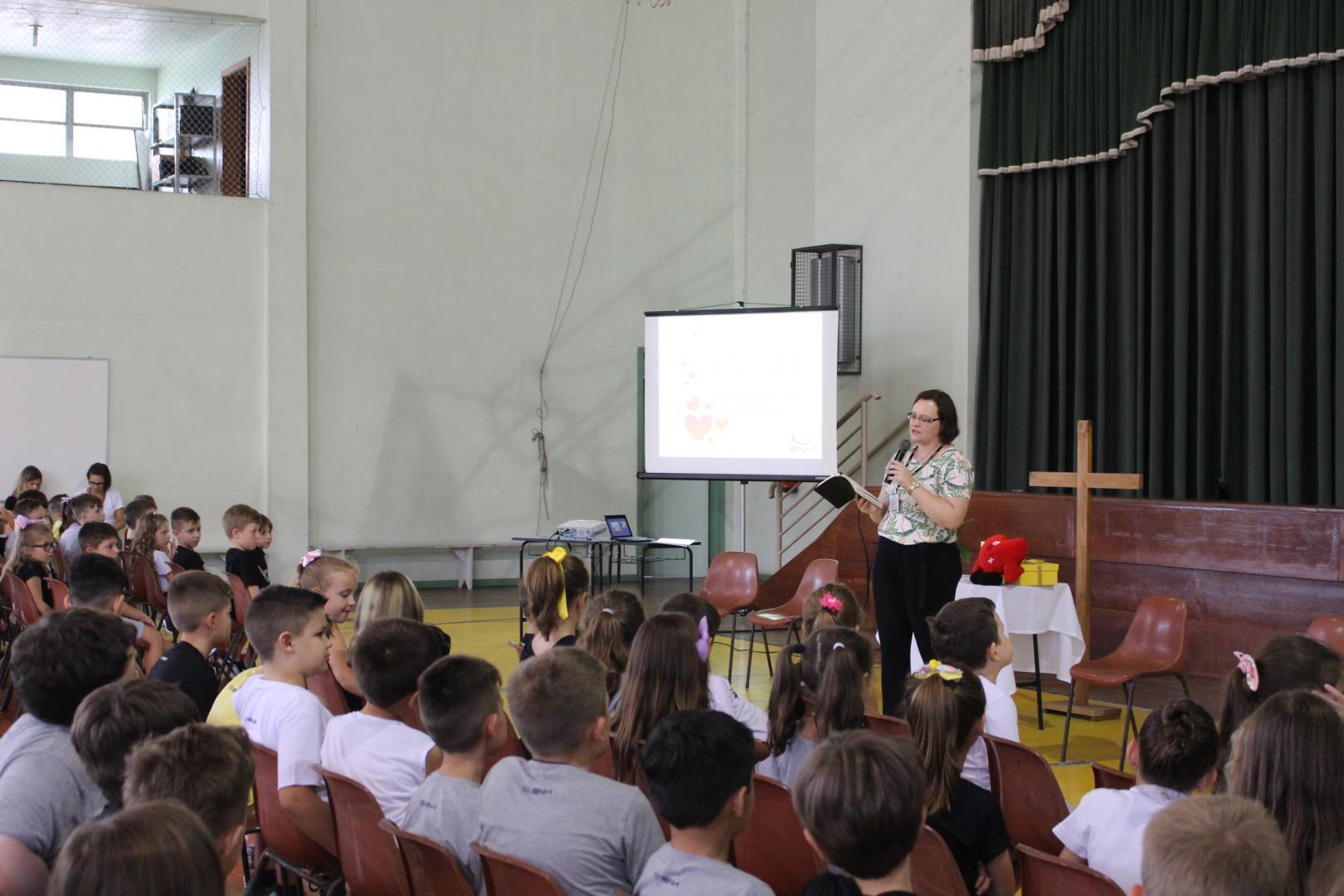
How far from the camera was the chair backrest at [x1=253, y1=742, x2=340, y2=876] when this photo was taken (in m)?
2.84

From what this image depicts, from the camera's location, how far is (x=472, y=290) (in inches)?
433

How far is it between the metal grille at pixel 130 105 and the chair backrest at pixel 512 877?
9.32m

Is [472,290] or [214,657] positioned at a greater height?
[472,290]

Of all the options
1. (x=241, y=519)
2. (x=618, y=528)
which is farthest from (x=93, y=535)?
(x=618, y=528)

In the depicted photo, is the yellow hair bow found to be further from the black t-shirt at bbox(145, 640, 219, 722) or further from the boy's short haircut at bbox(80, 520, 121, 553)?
the boy's short haircut at bbox(80, 520, 121, 553)

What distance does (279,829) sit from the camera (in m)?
2.89

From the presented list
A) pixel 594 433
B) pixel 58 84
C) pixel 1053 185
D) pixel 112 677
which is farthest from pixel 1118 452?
pixel 58 84

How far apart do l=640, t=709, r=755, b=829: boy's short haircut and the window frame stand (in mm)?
10301

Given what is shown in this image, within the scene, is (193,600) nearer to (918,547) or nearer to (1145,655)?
(918,547)

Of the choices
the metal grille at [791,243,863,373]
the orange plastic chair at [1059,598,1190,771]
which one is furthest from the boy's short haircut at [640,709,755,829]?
the metal grille at [791,243,863,373]

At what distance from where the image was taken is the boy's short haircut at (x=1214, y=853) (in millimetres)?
1511

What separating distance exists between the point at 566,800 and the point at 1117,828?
1.06 meters

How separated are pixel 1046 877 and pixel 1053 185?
24.6 feet

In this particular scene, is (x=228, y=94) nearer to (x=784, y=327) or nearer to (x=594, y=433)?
(x=594, y=433)
